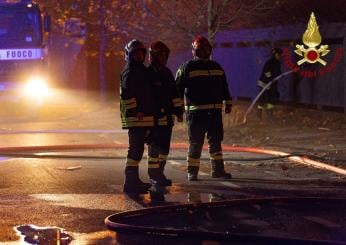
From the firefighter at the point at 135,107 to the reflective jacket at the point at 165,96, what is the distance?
0.57ft

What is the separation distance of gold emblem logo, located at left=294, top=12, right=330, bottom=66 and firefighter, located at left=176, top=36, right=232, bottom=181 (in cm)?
684

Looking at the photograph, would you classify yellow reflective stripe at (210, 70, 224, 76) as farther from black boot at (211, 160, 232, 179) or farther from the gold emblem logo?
the gold emblem logo

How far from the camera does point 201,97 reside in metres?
9.68

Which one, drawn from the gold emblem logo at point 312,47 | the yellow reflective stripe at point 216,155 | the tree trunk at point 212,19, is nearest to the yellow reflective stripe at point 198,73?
the yellow reflective stripe at point 216,155

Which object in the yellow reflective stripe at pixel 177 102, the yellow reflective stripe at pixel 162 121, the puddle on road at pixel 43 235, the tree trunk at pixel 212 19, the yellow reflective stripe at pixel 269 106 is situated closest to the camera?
the puddle on road at pixel 43 235

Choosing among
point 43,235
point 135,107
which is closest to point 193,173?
point 135,107

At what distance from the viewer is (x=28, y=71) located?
20844mm

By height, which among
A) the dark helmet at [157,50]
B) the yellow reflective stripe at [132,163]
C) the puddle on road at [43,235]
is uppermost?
the dark helmet at [157,50]

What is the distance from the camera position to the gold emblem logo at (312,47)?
16.2 metres

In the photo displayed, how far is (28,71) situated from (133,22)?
351cm

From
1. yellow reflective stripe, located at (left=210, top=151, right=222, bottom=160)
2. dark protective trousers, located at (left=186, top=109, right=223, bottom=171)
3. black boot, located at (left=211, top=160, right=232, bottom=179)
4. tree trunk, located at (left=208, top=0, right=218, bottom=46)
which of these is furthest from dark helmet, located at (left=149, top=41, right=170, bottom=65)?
tree trunk, located at (left=208, top=0, right=218, bottom=46)

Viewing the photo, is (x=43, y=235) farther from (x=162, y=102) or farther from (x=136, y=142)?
(x=162, y=102)

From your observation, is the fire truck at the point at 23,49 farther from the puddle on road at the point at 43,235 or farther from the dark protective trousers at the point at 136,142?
the puddle on road at the point at 43,235

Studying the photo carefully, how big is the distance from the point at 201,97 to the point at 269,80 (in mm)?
7637
